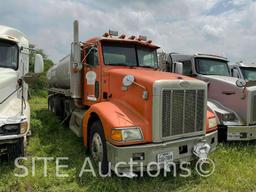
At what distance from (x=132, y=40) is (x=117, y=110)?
2199 mm

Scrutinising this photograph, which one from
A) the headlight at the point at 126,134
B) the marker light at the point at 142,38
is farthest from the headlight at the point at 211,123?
the marker light at the point at 142,38

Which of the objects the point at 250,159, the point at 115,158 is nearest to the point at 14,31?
the point at 115,158

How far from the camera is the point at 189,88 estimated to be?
187 inches

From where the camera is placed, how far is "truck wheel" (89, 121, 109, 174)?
4.74 meters

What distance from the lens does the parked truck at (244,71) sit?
394 inches

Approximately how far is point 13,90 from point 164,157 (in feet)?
11.7

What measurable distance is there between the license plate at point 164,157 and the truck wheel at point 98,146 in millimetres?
931

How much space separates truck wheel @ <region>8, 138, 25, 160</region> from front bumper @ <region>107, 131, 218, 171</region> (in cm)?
166

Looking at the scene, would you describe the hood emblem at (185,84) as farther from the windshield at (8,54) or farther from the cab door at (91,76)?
the windshield at (8,54)

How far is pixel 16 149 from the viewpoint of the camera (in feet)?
16.2

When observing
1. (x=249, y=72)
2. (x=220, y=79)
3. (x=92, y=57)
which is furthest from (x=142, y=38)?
(x=249, y=72)

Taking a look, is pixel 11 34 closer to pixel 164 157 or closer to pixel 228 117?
pixel 164 157

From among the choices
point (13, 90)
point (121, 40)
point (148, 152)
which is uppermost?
point (121, 40)

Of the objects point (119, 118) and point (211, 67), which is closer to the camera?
point (119, 118)
